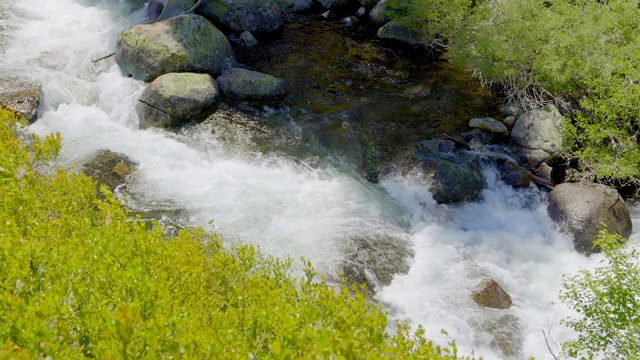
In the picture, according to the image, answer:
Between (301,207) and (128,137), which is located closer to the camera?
(301,207)

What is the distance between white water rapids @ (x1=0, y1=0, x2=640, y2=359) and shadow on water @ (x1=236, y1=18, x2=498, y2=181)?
1.65m

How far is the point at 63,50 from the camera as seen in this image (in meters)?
18.3

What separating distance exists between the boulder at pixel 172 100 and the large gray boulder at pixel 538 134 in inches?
412

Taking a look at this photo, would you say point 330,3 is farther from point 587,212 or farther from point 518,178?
point 587,212

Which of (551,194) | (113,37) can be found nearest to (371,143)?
(551,194)

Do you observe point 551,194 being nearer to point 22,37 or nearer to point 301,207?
point 301,207

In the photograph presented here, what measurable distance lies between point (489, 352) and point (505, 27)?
1207cm

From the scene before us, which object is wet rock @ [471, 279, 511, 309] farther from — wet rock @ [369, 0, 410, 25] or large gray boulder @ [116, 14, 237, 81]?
wet rock @ [369, 0, 410, 25]

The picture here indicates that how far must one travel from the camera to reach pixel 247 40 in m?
21.0

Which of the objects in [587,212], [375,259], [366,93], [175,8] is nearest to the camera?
[375,259]

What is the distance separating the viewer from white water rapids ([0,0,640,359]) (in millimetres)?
10867

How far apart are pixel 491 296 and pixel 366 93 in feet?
31.4

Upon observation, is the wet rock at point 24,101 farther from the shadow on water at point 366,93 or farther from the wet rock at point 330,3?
the wet rock at point 330,3

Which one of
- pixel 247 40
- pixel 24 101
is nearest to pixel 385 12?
pixel 247 40
